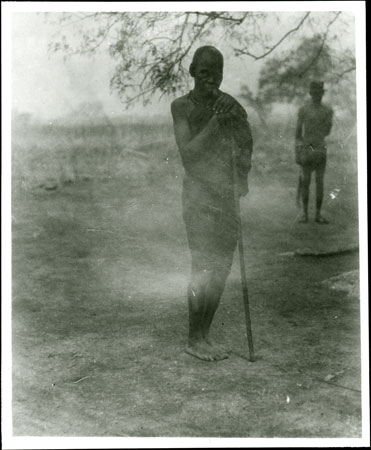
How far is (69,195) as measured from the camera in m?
6.60

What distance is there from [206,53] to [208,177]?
3.12ft

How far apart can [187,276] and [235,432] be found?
1.75 meters

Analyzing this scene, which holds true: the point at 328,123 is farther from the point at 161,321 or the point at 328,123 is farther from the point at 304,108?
the point at 161,321

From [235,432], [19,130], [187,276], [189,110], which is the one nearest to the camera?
[235,432]

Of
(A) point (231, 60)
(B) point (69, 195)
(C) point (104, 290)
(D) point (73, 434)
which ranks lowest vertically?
(D) point (73, 434)

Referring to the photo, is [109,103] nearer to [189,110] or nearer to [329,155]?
[189,110]

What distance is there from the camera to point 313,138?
21.0 feet

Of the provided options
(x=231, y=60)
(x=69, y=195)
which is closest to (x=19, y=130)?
(x=69, y=195)

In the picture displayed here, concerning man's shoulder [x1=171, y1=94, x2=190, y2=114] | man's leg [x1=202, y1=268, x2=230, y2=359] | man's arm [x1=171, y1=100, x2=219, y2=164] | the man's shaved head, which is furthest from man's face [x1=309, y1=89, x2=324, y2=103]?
man's leg [x1=202, y1=268, x2=230, y2=359]

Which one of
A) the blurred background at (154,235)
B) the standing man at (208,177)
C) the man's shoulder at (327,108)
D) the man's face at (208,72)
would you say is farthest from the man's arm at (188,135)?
the man's shoulder at (327,108)

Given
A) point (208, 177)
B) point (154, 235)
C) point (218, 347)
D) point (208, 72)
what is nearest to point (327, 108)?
point (208, 72)

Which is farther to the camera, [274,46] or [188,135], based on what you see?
[274,46]

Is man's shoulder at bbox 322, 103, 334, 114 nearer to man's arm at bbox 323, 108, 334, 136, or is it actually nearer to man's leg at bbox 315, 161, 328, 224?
man's arm at bbox 323, 108, 334, 136

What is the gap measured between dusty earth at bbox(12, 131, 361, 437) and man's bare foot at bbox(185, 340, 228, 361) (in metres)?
0.06
